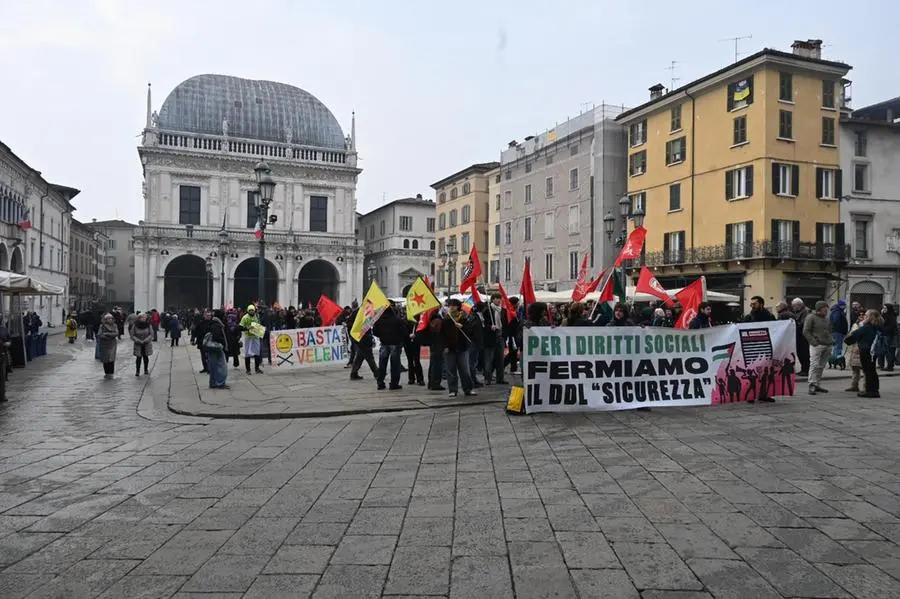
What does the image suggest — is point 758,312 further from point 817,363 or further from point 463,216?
point 463,216

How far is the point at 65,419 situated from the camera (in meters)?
10.5

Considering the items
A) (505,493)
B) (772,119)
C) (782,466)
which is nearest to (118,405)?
(505,493)

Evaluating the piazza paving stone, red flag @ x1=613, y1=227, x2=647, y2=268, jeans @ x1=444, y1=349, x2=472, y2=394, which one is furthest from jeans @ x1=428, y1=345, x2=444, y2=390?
red flag @ x1=613, y1=227, x2=647, y2=268

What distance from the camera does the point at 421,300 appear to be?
1327 centimetres

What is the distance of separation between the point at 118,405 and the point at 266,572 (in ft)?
30.0

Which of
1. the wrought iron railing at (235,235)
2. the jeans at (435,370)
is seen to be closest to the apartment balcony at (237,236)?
the wrought iron railing at (235,235)

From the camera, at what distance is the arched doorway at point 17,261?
4322 cm

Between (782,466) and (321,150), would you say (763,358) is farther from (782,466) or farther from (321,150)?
(321,150)

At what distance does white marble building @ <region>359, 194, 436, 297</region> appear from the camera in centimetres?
7212

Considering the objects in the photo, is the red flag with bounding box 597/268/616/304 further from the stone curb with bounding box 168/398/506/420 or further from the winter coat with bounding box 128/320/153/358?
the winter coat with bounding box 128/320/153/358

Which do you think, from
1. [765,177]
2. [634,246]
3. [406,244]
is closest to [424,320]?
[634,246]

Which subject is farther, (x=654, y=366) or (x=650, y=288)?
(x=650, y=288)

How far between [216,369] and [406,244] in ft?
195

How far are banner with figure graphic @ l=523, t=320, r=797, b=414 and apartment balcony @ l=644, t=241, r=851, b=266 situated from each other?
24.0m
